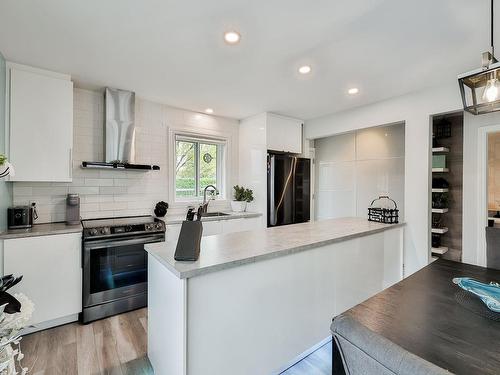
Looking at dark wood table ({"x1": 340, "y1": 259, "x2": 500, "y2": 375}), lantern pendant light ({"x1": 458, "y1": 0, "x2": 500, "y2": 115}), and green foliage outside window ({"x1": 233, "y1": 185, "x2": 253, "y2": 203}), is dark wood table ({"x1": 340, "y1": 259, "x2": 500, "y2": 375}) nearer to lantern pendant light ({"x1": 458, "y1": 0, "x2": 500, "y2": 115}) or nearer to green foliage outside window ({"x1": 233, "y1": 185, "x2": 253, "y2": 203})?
lantern pendant light ({"x1": 458, "y1": 0, "x2": 500, "y2": 115})

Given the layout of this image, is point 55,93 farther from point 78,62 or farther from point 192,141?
point 192,141

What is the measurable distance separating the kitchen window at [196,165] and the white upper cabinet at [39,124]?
1395 millimetres

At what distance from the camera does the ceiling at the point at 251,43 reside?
60.9 inches

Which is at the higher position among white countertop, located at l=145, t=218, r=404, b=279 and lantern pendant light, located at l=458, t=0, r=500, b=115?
lantern pendant light, located at l=458, t=0, r=500, b=115

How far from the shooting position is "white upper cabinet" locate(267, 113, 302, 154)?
3742mm

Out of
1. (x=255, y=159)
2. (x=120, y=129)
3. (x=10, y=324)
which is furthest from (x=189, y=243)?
(x=255, y=159)

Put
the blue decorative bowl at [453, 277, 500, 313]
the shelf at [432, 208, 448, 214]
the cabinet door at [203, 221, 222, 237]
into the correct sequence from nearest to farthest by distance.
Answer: the blue decorative bowl at [453, 277, 500, 313]
the cabinet door at [203, 221, 222, 237]
the shelf at [432, 208, 448, 214]

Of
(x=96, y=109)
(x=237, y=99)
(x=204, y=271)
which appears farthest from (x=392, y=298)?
(x=96, y=109)

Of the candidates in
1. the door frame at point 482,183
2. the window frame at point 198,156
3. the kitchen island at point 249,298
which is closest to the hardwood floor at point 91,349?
the kitchen island at point 249,298

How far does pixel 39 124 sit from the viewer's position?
236 centimetres

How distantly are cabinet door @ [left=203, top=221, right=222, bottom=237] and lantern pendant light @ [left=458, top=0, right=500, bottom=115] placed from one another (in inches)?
106

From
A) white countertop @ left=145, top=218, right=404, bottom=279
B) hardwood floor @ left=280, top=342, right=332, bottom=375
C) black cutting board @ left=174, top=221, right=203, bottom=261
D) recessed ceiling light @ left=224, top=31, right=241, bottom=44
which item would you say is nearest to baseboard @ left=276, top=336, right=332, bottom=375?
hardwood floor @ left=280, top=342, right=332, bottom=375

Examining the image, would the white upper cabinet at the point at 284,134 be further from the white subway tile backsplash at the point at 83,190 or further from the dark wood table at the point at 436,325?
the dark wood table at the point at 436,325

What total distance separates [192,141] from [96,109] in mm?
1304
